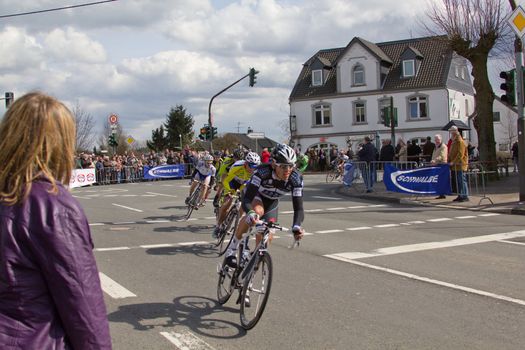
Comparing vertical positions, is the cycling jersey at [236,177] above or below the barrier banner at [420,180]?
above

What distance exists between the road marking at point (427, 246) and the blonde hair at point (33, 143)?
269 inches

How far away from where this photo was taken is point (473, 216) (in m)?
13.8

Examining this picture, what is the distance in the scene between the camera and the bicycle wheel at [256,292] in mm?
5259

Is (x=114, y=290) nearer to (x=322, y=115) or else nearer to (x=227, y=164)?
(x=227, y=164)

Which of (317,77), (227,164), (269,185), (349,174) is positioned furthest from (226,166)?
(317,77)

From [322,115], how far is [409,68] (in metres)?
9.03

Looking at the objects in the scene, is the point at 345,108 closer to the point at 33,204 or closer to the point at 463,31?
the point at 463,31

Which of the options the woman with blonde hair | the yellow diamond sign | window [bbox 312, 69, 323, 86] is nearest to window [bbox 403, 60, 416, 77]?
window [bbox 312, 69, 323, 86]

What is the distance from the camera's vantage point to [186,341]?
4984 mm

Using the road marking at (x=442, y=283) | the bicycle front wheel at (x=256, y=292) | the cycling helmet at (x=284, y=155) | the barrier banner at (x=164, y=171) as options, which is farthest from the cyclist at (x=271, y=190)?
the barrier banner at (x=164, y=171)

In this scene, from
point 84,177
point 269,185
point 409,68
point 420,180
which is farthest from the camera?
point 409,68

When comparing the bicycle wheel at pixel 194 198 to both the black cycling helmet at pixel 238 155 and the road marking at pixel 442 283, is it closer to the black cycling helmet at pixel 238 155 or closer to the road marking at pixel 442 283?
the black cycling helmet at pixel 238 155

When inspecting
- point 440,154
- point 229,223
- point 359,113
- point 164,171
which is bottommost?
point 229,223

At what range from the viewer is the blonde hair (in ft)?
7.01
